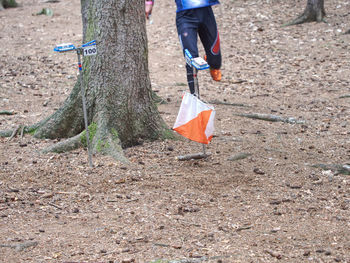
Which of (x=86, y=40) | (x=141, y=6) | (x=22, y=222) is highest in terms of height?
(x=141, y=6)

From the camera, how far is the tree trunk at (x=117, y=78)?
16.4 ft

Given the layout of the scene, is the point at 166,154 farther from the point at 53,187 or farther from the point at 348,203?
the point at 348,203

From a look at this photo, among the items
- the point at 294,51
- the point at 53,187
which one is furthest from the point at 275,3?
the point at 53,187

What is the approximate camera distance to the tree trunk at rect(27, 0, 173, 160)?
16.4 ft

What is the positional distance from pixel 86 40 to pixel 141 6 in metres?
0.71

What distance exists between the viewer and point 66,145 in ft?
16.9

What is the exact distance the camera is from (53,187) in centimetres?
436

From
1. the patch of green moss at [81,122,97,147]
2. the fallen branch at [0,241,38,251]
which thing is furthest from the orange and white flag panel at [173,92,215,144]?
the fallen branch at [0,241,38,251]

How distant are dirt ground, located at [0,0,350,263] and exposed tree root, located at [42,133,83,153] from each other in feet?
0.31

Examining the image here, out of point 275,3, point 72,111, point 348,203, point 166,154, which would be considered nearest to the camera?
point 348,203

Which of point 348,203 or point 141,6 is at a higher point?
point 141,6

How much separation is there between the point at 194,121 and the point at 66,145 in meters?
1.44

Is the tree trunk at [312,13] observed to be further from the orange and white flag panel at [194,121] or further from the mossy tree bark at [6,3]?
the mossy tree bark at [6,3]

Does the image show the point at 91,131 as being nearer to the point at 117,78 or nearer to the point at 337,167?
the point at 117,78
